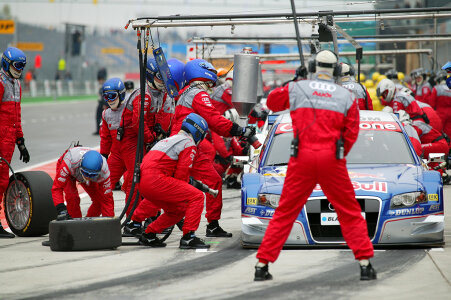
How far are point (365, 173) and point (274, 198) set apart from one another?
3.44ft

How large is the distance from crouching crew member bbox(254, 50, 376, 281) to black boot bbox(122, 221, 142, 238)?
3.15 m

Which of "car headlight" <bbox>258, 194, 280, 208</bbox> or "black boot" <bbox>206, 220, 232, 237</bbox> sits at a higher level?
"car headlight" <bbox>258, 194, 280, 208</bbox>

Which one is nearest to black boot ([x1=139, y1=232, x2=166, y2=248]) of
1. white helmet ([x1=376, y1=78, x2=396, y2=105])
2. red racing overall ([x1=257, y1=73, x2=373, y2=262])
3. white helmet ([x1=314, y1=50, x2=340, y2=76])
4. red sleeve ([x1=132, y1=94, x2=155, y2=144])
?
red sleeve ([x1=132, y1=94, x2=155, y2=144])

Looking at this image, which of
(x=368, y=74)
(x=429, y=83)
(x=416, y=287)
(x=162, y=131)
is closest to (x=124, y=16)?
(x=368, y=74)

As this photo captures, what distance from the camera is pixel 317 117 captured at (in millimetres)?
6875

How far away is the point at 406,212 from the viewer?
328 inches

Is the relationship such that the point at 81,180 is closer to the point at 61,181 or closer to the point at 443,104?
the point at 61,181

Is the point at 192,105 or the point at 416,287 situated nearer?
the point at 416,287

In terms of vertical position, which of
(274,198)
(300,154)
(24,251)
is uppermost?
(300,154)

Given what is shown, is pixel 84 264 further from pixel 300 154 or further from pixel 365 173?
pixel 365 173

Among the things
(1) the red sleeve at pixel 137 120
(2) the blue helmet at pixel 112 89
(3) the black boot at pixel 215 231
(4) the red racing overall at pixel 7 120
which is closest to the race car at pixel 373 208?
(3) the black boot at pixel 215 231

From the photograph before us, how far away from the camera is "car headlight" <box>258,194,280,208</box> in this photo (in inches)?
333

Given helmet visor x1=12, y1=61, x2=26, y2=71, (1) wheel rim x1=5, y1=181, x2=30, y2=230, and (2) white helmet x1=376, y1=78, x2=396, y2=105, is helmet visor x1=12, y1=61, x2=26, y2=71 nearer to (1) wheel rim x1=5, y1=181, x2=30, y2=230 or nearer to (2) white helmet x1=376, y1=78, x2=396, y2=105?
(1) wheel rim x1=5, y1=181, x2=30, y2=230

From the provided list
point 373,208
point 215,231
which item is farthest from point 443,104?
point 373,208
